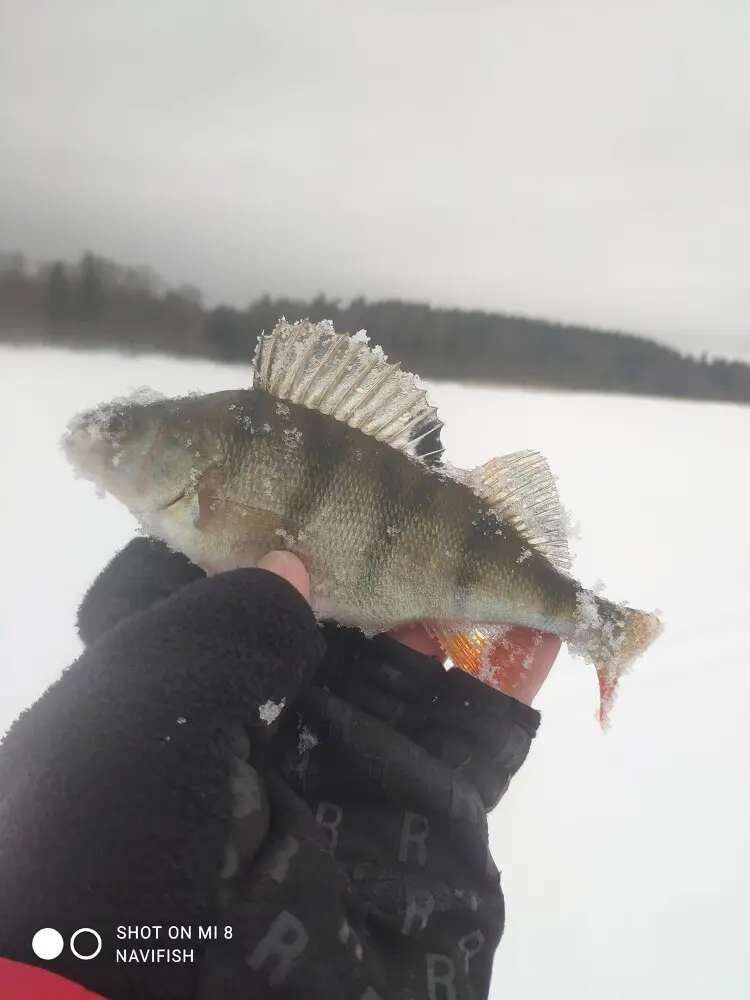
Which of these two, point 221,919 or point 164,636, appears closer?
point 221,919

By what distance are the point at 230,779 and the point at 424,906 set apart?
34 centimetres

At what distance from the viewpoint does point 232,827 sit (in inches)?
23.4

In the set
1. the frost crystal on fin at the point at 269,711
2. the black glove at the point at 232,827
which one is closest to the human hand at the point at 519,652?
the black glove at the point at 232,827

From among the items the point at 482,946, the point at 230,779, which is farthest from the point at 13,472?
the point at 482,946

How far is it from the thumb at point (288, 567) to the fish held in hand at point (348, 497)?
20 mm

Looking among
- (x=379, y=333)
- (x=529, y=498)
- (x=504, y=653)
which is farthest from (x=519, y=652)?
(x=379, y=333)

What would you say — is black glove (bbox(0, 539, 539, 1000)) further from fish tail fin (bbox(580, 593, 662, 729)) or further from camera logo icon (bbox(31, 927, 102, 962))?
fish tail fin (bbox(580, 593, 662, 729))

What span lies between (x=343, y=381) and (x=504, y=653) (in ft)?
1.83

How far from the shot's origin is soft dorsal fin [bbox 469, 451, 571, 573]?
3.43 feet

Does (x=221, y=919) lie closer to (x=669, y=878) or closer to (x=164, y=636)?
(x=164, y=636)

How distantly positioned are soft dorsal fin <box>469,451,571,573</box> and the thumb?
→ 1.04 ft

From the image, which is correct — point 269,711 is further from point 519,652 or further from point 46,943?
point 519,652

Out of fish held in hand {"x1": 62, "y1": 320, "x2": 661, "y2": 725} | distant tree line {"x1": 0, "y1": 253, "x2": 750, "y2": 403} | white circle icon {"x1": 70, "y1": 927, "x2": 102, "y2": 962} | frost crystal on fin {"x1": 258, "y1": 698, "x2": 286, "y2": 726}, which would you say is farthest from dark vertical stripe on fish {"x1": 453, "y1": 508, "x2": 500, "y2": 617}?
distant tree line {"x1": 0, "y1": 253, "x2": 750, "y2": 403}

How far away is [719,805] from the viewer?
62.4 inches
